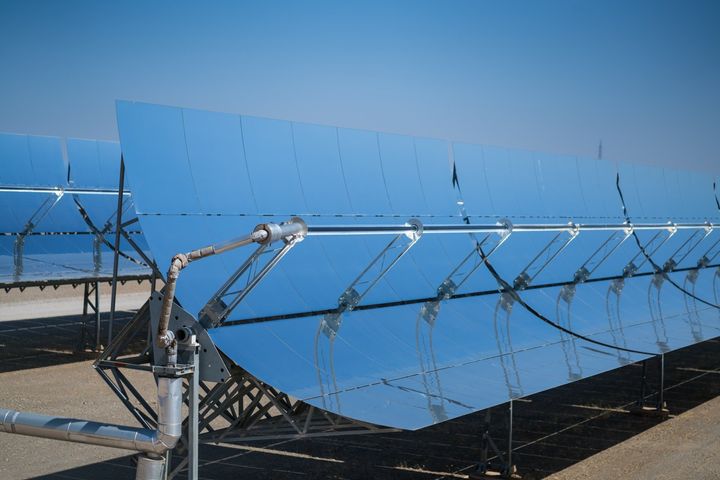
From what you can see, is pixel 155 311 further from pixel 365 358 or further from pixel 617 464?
pixel 617 464

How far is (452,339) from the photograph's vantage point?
11.1 meters

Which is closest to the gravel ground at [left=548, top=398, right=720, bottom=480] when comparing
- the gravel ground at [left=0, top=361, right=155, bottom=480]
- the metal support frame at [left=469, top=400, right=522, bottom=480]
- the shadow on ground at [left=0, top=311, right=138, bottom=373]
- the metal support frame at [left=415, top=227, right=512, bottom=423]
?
the metal support frame at [left=469, top=400, right=522, bottom=480]

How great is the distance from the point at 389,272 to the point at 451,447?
116 inches

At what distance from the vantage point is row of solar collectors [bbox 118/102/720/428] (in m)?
8.65

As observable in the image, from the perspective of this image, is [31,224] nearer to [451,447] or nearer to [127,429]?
[451,447]

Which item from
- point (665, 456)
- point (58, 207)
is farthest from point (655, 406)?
point (58, 207)

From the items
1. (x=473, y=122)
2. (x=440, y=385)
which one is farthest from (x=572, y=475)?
(x=473, y=122)

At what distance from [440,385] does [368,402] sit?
135cm

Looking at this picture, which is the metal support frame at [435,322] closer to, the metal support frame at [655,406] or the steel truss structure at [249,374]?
the steel truss structure at [249,374]

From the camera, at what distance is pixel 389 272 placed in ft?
38.7

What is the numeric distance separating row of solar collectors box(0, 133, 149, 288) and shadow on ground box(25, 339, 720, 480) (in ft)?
25.1

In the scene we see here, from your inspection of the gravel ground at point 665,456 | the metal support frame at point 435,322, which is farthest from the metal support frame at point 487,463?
the metal support frame at point 435,322

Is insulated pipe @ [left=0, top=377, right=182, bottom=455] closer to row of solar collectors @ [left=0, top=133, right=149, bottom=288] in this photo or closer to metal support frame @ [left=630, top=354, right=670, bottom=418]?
metal support frame @ [left=630, top=354, right=670, bottom=418]

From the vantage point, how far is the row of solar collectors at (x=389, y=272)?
8648 millimetres
